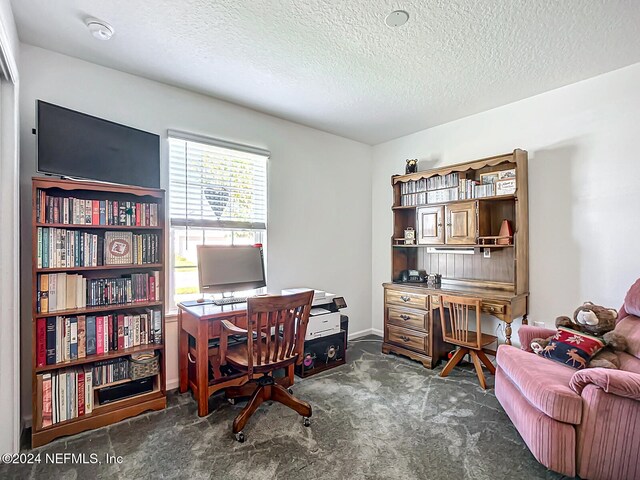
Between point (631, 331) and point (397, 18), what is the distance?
8.18ft

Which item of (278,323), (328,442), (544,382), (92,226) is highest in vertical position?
(92,226)

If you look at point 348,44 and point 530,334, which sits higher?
point 348,44

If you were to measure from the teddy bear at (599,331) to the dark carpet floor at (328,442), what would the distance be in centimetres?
66

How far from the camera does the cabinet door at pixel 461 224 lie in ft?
10.4

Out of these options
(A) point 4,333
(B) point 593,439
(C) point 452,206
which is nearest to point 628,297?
(B) point 593,439

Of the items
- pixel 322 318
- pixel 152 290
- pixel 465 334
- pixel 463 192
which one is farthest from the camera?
pixel 463 192

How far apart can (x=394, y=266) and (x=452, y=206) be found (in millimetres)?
993

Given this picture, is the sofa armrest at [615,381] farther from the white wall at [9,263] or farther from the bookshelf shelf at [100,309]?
the white wall at [9,263]

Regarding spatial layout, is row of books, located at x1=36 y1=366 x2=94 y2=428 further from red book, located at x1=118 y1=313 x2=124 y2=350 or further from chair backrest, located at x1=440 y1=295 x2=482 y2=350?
chair backrest, located at x1=440 y1=295 x2=482 y2=350

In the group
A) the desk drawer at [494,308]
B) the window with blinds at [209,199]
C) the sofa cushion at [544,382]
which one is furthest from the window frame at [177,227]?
the sofa cushion at [544,382]

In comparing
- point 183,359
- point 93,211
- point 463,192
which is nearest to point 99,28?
point 93,211

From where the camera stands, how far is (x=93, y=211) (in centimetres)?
220

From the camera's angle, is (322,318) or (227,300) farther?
(322,318)

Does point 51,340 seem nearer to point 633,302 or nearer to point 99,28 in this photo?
point 99,28
